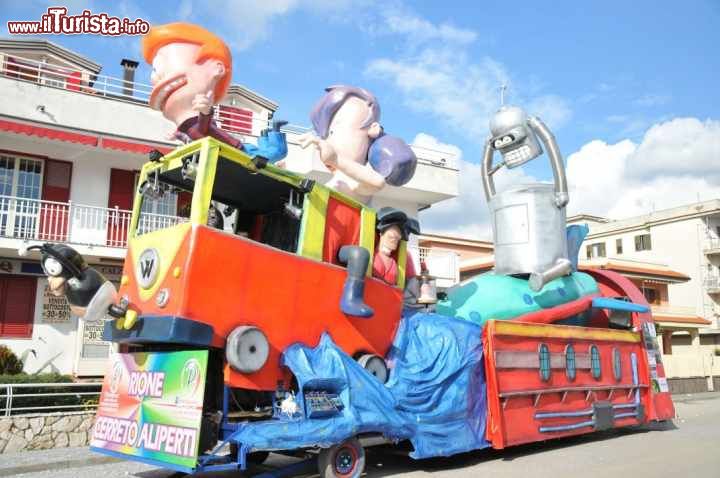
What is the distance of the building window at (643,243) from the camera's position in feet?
132

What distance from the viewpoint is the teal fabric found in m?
9.12

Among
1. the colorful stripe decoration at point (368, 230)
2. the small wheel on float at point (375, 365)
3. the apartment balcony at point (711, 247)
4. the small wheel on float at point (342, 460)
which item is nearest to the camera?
the small wheel on float at point (342, 460)

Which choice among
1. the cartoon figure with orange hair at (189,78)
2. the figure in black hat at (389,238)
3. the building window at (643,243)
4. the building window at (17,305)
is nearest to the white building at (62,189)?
the building window at (17,305)

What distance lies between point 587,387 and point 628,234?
3522 cm

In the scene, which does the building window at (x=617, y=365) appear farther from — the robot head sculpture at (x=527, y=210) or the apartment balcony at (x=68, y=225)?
the apartment balcony at (x=68, y=225)

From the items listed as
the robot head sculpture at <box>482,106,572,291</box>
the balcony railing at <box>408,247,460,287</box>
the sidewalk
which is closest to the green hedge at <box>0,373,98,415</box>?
the sidewalk

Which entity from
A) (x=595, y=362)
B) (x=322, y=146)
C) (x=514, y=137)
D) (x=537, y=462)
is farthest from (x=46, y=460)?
(x=514, y=137)

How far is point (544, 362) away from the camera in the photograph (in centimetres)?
874

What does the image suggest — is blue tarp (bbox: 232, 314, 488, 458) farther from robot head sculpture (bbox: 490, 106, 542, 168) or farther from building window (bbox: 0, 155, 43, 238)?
building window (bbox: 0, 155, 43, 238)

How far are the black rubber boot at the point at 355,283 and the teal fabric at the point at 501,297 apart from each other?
8.50 feet

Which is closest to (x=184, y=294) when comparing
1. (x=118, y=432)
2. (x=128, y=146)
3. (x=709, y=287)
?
(x=118, y=432)

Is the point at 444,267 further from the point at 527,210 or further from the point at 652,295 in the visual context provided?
the point at 652,295

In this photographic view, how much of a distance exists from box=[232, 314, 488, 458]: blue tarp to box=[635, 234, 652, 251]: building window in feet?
118

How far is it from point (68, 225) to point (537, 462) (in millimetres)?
11753
